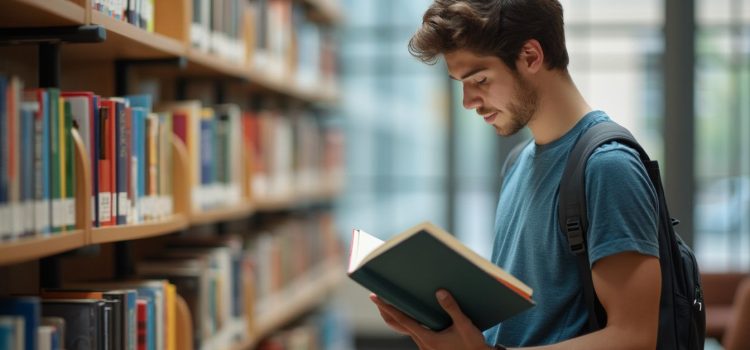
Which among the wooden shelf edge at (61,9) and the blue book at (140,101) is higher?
the wooden shelf edge at (61,9)

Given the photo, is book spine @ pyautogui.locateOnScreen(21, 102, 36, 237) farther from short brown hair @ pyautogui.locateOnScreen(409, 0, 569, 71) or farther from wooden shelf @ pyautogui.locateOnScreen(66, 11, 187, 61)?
short brown hair @ pyautogui.locateOnScreen(409, 0, 569, 71)

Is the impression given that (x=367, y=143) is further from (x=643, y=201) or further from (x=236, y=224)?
(x=643, y=201)

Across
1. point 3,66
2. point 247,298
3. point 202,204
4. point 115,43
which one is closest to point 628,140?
point 115,43

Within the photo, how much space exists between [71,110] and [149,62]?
71 centimetres

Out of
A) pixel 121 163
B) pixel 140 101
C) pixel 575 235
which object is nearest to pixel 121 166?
pixel 121 163

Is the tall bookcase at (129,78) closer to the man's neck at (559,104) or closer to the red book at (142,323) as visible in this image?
the red book at (142,323)

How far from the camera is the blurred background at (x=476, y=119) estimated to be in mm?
6754

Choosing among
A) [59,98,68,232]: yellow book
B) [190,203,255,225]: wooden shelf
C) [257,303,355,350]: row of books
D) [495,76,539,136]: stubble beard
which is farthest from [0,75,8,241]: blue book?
[257,303,355,350]: row of books

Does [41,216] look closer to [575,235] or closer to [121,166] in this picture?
[121,166]

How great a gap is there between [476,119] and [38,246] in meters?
5.61

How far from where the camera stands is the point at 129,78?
98.6 inches

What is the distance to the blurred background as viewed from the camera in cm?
675

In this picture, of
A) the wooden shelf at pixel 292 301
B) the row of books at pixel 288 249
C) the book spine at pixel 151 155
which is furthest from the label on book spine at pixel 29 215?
the row of books at pixel 288 249

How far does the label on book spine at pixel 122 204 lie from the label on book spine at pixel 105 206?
0.15ft
